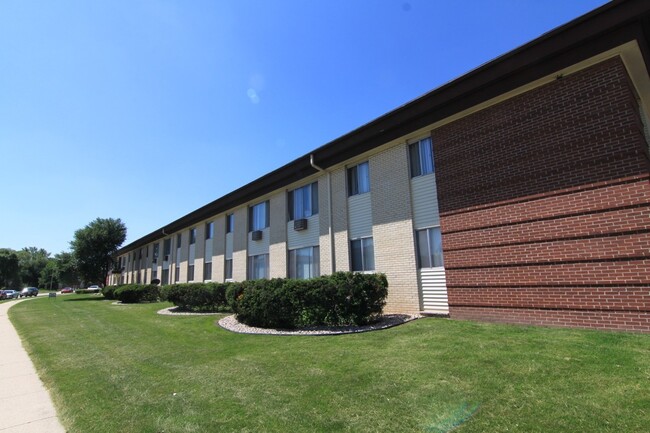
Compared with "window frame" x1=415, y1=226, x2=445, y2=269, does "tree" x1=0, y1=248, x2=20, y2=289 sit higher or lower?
higher

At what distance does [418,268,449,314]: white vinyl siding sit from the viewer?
400 inches

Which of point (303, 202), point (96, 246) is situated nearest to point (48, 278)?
point (96, 246)

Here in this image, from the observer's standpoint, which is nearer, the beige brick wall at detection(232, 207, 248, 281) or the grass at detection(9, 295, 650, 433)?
the grass at detection(9, 295, 650, 433)

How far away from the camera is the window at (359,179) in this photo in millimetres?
13406

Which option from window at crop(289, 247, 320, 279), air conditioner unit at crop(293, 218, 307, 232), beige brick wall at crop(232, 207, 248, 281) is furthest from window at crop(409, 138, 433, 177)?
beige brick wall at crop(232, 207, 248, 281)

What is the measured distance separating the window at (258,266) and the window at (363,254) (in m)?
6.67

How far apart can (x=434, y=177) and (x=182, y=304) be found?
13878 millimetres

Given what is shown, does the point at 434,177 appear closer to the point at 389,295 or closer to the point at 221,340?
the point at 389,295

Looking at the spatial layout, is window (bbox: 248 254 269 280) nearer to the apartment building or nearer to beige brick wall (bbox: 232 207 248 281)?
beige brick wall (bbox: 232 207 248 281)

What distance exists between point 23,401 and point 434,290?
918 cm

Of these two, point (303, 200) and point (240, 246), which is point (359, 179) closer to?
point (303, 200)

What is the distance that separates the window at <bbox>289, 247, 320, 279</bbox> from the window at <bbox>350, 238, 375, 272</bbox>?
2.20 m

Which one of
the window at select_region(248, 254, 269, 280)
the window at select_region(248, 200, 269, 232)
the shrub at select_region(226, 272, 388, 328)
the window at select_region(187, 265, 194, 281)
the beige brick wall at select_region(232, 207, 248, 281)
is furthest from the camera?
the window at select_region(187, 265, 194, 281)

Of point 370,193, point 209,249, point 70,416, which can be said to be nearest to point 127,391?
point 70,416
